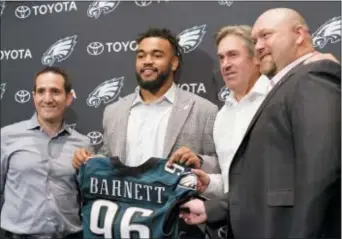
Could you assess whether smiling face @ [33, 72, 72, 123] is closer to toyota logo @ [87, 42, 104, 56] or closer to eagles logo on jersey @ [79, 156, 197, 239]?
toyota logo @ [87, 42, 104, 56]

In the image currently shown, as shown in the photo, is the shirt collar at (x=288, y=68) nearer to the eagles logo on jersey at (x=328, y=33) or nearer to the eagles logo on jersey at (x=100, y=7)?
the eagles logo on jersey at (x=328, y=33)

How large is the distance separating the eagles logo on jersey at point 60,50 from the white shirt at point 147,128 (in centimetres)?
59

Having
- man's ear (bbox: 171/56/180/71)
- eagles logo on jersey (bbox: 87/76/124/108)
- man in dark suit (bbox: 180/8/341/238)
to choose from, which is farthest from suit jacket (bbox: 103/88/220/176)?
man in dark suit (bbox: 180/8/341/238)

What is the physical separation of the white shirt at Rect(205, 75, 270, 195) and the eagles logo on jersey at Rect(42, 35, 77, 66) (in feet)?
2.99

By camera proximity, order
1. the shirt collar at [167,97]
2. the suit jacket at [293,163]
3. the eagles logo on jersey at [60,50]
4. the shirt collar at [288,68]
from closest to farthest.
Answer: the suit jacket at [293,163], the shirt collar at [288,68], the shirt collar at [167,97], the eagles logo on jersey at [60,50]

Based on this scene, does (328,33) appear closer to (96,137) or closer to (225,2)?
(225,2)

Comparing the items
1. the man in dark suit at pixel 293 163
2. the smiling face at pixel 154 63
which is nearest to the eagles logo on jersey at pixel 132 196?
the man in dark suit at pixel 293 163

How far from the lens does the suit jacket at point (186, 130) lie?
1.88 metres

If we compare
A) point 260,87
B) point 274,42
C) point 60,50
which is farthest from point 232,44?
point 60,50

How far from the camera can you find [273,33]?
1.52 metres

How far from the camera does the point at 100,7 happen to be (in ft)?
7.85

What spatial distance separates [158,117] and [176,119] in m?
0.09

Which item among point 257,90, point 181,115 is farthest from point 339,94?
point 181,115

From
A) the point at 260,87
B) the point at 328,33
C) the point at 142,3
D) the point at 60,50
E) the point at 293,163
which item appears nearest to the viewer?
the point at 293,163
